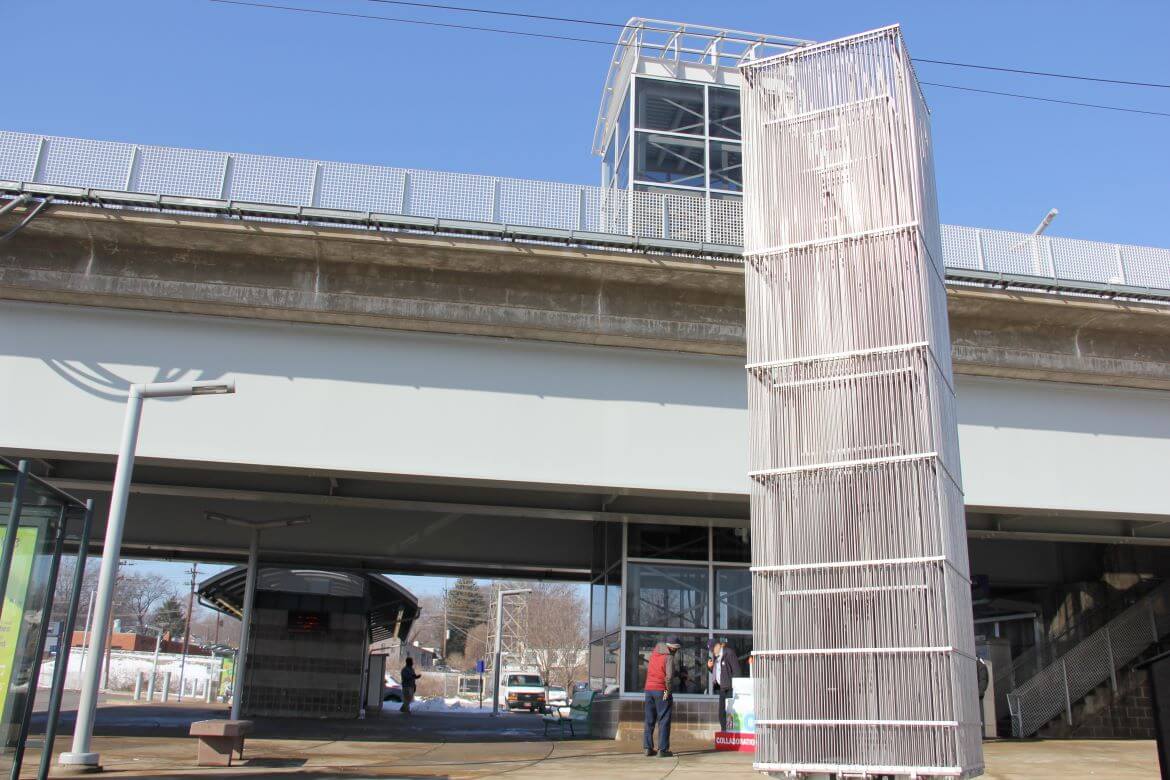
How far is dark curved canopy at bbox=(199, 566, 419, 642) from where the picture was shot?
26.7 m

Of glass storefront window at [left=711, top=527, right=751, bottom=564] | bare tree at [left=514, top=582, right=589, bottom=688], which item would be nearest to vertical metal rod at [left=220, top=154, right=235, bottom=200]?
glass storefront window at [left=711, top=527, right=751, bottom=564]

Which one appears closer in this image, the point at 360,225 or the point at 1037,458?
the point at 360,225

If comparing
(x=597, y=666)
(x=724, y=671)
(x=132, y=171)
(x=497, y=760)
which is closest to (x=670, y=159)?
(x=597, y=666)

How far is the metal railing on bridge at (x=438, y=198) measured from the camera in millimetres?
15461

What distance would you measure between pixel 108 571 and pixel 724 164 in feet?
89.4

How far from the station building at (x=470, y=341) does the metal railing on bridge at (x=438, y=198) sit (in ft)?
0.12

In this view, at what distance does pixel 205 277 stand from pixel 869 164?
35.9 ft

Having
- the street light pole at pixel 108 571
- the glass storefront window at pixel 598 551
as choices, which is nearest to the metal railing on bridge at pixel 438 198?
the street light pole at pixel 108 571

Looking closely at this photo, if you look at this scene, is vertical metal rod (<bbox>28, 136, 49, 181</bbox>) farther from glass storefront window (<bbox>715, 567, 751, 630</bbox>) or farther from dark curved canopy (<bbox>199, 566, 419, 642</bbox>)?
glass storefront window (<bbox>715, 567, 751, 630</bbox>)

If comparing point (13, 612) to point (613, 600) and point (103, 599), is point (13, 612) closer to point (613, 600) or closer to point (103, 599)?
point (103, 599)

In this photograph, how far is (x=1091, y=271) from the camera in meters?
17.8

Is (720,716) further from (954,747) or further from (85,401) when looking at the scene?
(85,401)

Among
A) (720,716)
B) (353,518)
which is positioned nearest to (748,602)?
(720,716)

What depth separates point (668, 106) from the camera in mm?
35281
